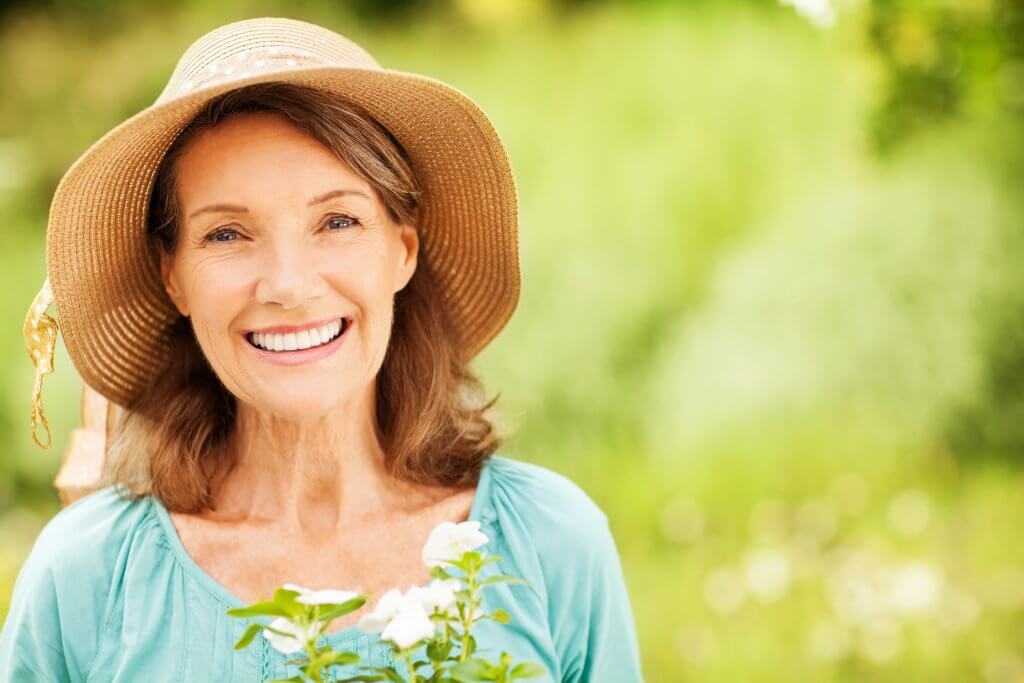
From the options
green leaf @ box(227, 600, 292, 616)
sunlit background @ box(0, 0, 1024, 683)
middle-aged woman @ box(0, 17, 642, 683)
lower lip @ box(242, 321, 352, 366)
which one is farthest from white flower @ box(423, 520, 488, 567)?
sunlit background @ box(0, 0, 1024, 683)

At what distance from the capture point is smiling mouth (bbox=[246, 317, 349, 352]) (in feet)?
5.59

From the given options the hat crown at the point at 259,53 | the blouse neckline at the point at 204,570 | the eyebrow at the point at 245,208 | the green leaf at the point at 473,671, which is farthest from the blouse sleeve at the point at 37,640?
the green leaf at the point at 473,671

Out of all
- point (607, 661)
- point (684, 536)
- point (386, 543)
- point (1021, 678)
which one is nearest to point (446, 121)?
point (386, 543)

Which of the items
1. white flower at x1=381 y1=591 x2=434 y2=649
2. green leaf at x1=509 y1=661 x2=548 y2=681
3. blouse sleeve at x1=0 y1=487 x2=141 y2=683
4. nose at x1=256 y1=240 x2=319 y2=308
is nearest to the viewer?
white flower at x1=381 y1=591 x2=434 y2=649

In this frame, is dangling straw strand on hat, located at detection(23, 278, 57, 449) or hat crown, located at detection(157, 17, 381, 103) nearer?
hat crown, located at detection(157, 17, 381, 103)

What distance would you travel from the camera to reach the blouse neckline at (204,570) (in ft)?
5.61

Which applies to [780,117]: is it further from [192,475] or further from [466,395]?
[192,475]

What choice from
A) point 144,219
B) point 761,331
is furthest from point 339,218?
point 761,331

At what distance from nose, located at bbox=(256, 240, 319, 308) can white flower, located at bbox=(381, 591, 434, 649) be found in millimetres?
580

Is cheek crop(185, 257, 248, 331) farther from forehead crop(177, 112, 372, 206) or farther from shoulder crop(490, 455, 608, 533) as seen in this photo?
shoulder crop(490, 455, 608, 533)

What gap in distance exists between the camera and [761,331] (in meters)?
3.99

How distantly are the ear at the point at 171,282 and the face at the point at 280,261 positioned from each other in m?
0.08

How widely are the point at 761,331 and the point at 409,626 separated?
118 inches

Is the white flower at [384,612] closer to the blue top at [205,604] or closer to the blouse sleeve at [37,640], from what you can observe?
the blue top at [205,604]
